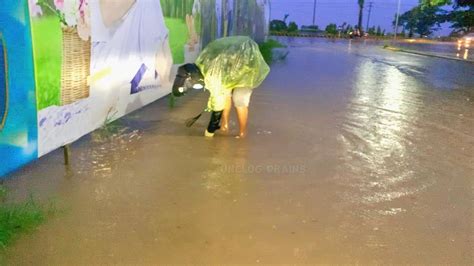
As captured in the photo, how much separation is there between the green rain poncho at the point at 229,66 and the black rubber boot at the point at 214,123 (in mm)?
202

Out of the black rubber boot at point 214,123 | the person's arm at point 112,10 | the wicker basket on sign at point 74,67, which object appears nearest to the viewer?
the wicker basket on sign at point 74,67

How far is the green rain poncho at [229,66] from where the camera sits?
6.26 m

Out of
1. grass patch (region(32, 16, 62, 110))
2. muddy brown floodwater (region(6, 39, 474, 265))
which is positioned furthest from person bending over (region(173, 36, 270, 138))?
grass patch (region(32, 16, 62, 110))

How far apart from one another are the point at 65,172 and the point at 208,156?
62.4 inches

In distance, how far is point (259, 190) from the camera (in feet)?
16.0

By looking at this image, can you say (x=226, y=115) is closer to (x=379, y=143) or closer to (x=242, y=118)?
(x=242, y=118)

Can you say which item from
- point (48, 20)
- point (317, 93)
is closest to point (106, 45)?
point (48, 20)

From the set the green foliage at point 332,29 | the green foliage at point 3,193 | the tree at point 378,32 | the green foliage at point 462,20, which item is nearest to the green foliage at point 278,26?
the green foliage at point 332,29

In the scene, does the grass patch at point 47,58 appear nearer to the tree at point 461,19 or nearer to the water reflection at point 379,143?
the water reflection at point 379,143

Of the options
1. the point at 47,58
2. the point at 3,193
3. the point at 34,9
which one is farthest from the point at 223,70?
the point at 3,193

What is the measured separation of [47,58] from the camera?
15.3 ft

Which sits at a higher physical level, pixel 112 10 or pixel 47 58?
pixel 112 10

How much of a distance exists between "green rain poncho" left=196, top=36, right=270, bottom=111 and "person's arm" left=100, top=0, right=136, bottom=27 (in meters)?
1.16

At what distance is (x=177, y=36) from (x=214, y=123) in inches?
144
